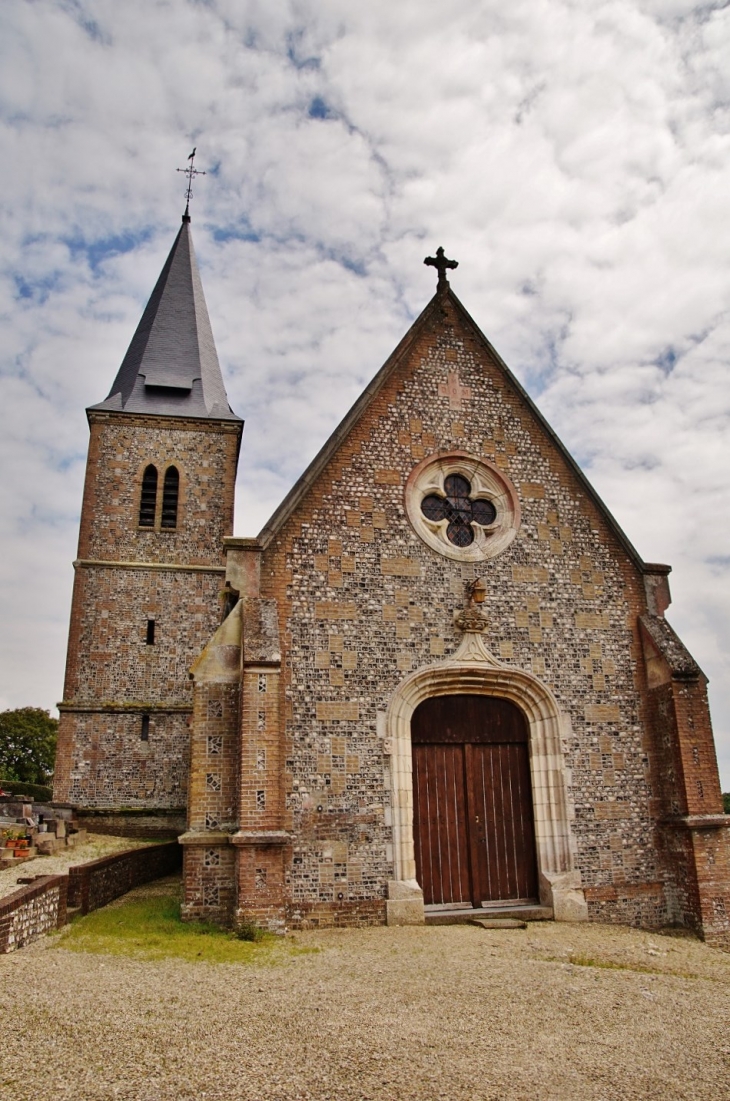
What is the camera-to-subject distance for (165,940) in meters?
9.22

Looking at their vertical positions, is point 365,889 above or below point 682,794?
below

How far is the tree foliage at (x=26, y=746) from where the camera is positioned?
168 ft

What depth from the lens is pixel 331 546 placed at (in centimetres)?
1184

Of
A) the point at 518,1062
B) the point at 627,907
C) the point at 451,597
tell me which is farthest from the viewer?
the point at 451,597

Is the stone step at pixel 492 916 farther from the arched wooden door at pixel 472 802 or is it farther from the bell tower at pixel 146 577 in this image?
the bell tower at pixel 146 577

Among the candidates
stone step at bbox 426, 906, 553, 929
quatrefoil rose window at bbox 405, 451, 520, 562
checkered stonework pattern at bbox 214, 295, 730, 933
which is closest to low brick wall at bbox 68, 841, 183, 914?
checkered stonework pattern at bbox 214, 295, 730, 933

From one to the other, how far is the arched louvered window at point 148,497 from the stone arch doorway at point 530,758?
663 inches

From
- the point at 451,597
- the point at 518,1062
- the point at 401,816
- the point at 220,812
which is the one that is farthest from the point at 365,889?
the point at 518,1062

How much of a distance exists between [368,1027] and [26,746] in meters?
52.3

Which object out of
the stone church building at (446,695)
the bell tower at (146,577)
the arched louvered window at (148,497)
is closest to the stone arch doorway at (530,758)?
the stone church building at (446,695)

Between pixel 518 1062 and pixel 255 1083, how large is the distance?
1.91 metres

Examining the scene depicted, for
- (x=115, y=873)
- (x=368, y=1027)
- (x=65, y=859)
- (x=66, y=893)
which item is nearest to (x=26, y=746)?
(x=65, y=859)

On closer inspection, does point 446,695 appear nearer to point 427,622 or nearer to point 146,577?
point 427,622

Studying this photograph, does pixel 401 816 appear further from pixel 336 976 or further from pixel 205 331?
pixel 205 331
